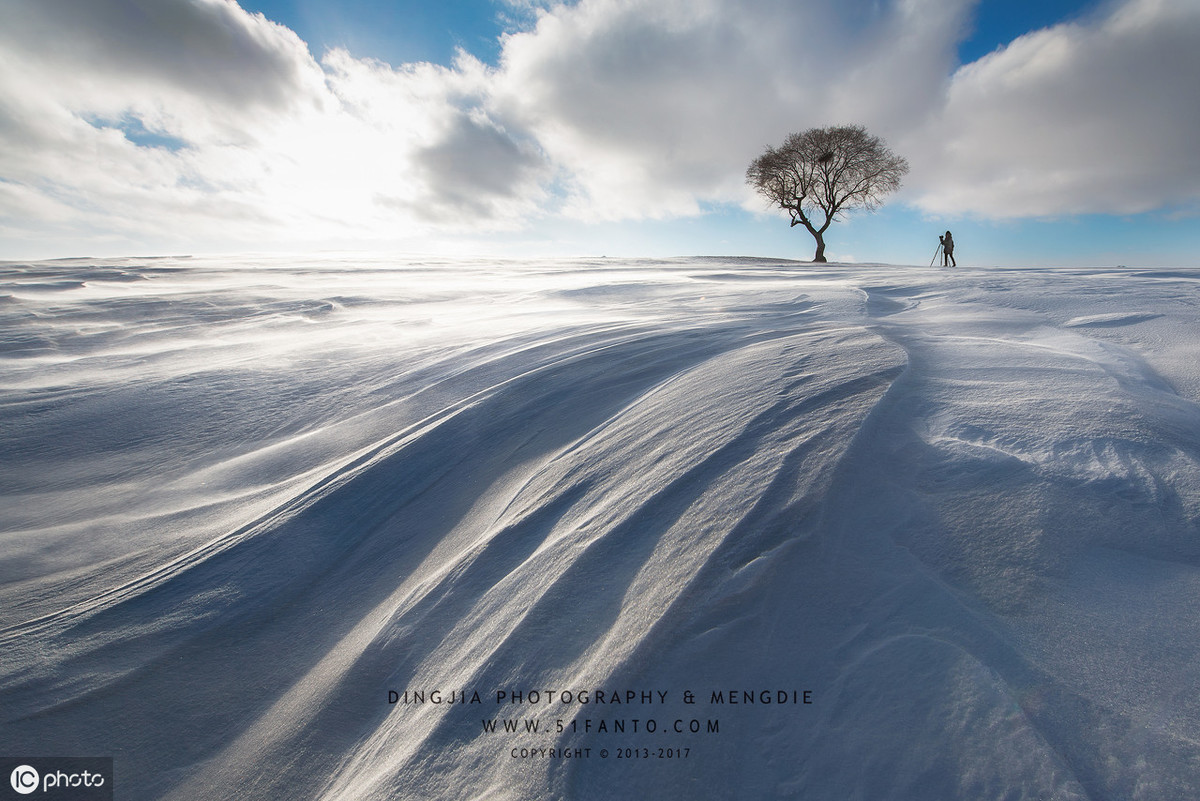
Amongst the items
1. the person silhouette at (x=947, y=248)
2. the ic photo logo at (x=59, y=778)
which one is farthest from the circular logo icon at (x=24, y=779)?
the person silhouette at (x=947, y=248)

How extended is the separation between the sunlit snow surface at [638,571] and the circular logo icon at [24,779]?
0.04 meters

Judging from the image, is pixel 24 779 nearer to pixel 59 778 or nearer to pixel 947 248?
pixel 59 778

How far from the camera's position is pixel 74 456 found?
6.16 ft

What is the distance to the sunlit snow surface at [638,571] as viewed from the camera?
2.71ft

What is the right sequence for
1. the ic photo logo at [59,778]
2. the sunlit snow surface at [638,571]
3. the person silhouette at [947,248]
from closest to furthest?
the sunlit snow surface at [638,571]
the ic photo logo at [59,778]
the person silhouette at [947,248]

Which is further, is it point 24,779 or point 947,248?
point 947,248

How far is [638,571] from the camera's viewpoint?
1.11 metres

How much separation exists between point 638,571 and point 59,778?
1234mm

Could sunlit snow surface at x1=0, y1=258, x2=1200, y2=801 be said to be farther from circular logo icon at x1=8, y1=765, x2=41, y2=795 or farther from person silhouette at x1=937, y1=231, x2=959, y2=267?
person silhouette at x1=937, y1=231, x2=959, y2=267

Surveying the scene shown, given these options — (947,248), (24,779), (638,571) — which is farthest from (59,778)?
(947,248)

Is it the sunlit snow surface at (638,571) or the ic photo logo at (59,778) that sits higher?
the sunlit snow surface at (638,571)

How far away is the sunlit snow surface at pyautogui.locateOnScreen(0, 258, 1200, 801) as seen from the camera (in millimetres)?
825

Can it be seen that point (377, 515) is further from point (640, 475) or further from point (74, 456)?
point (74, 456)

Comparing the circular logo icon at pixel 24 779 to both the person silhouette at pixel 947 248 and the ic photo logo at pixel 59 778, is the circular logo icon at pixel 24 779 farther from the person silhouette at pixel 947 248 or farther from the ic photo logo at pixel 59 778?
the person silhouette at pixel 947 248
